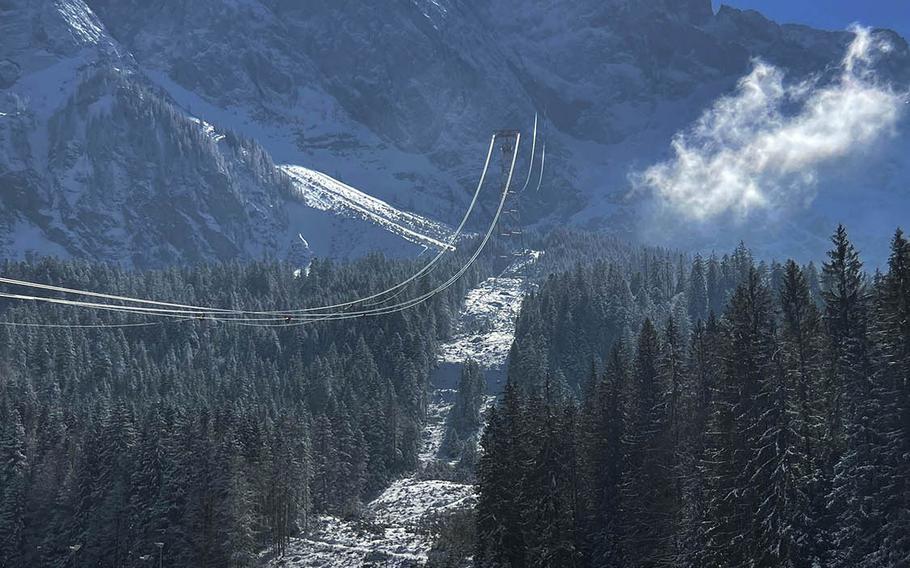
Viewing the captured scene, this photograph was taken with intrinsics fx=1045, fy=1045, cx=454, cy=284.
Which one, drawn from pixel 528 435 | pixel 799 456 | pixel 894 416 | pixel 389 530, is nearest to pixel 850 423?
pixel 894 416

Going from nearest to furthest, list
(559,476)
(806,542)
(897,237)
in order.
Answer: (806,542) → (897,237) → (559,476)

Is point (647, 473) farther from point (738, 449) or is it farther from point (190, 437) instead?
point (190, 437)

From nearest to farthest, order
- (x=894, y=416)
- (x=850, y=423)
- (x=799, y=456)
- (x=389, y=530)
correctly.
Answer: (x=894, y=416), (x=850, y=423), (x=799, y=456), (x=389, y=530)

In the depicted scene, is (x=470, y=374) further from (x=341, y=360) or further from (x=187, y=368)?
(x=187, y=368)

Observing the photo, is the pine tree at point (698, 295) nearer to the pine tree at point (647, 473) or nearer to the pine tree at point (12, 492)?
the pine tree at point (12, 492)

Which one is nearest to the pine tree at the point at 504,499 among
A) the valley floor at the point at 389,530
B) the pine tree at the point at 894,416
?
the valley floor at the point at 389,530

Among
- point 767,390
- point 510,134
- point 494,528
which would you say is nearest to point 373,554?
point 494,528
